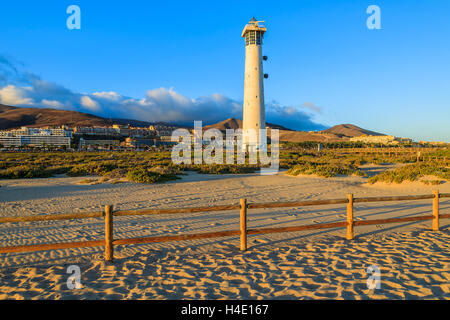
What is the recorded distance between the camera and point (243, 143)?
36.6 m

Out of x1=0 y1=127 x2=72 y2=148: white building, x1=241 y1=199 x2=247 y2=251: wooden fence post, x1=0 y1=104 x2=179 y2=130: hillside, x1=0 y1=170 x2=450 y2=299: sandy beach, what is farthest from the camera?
x1=0 y1=104 x2=179 y2=130: hillside

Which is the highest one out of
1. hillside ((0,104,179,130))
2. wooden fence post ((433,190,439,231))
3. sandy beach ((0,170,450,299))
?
hillside ((0,104,179,130))

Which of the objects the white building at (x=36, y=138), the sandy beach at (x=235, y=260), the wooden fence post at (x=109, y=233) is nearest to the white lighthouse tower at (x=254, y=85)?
the sandy beach at (x=235, y=260)

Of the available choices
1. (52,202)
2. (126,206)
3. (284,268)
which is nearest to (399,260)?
(284,268)

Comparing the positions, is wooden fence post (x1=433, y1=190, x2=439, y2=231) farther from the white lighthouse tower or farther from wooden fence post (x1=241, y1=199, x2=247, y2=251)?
the white lighthouse tower

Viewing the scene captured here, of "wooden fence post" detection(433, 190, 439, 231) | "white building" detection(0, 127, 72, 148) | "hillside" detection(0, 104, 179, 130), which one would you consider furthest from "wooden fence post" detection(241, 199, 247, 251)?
"hillside" detection(0, 104, 179, 130)

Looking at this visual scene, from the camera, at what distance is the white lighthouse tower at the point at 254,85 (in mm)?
34938

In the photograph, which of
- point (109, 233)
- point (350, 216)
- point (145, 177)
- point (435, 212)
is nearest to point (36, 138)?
point (145, 177)

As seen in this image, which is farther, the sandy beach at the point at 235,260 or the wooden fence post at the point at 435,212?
the wooden fence post at the point at 435,212

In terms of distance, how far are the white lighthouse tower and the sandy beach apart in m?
25.9

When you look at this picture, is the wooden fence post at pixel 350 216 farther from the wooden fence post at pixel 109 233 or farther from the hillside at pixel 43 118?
the hillside at pixel 43 118

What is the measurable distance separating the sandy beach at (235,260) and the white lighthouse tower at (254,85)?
84.9 ft

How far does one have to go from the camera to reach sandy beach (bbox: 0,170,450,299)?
4297 millimetres
